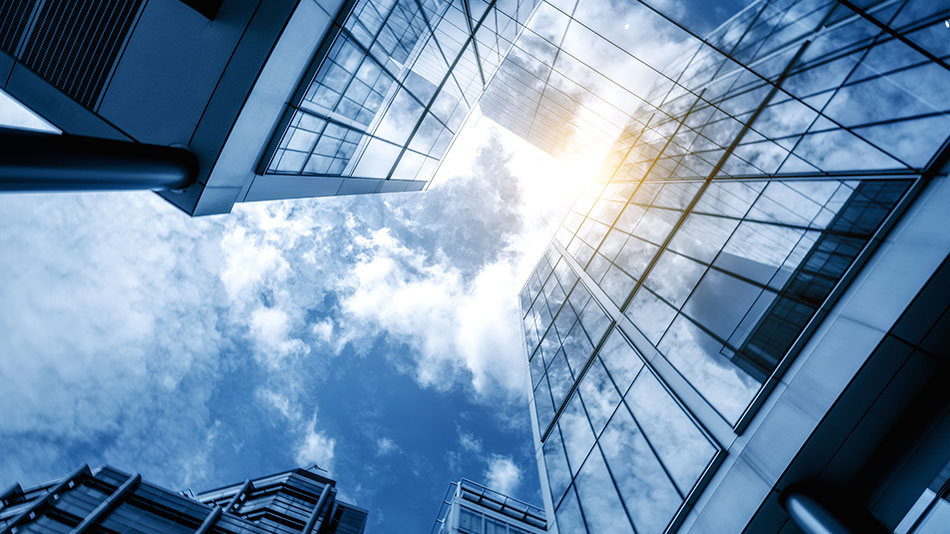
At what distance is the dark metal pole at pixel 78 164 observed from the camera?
4.54 metres

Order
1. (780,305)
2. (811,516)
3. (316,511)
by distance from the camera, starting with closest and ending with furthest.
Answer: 1. (811,516)
2. (780,305)
3. (316,511)

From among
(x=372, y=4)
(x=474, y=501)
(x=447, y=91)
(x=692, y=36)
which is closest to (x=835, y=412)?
(x=692, y=36)

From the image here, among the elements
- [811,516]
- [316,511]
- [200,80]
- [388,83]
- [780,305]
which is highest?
[388,83]

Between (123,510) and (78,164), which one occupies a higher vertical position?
(78,164)

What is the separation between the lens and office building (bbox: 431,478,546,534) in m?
27.7

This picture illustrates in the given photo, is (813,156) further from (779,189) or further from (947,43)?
(947,43)

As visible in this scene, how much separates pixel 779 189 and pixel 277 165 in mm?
13166

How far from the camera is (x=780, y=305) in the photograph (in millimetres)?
8922

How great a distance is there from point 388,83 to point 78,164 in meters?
10.1

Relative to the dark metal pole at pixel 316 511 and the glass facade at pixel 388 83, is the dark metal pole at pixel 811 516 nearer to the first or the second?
the glass facade at pixel 388 83

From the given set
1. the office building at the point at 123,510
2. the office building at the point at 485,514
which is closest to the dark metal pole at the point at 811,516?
the office building at the point at 485,514

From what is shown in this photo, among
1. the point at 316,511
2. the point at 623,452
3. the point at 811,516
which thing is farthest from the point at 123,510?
the point at 811,516

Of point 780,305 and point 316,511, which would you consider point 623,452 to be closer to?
point 780,305

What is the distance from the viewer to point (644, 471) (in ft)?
33.2
